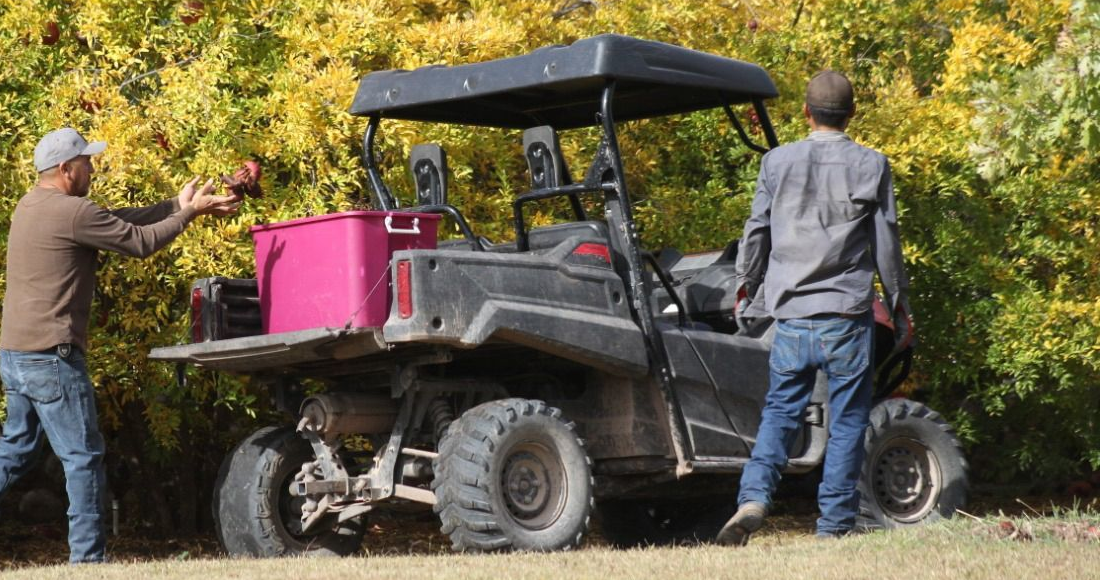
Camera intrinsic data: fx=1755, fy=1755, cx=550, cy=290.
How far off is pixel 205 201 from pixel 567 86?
5.71 feet

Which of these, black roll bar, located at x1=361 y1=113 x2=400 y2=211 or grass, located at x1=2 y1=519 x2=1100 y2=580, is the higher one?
black roll bar, located at x1=361 y1=113 x2=400 y2=211

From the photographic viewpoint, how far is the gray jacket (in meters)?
6.98

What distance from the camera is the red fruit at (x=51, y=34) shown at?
9211mm

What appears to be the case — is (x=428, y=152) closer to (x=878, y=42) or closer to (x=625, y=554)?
(x=625, y=554)

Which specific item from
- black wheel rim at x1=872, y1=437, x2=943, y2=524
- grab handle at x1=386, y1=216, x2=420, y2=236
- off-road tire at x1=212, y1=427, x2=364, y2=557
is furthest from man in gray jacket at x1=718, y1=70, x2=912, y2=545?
off-road tire at x1=212, y1=427, x2=364, y2=557

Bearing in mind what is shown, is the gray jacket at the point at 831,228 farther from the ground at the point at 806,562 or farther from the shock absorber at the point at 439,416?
the shock absorber at the point at 439,416

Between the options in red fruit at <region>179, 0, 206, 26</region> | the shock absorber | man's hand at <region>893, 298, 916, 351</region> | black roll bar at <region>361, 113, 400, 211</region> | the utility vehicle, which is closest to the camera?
the utility vehicle

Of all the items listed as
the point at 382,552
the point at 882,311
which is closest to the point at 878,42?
the point at 882,311

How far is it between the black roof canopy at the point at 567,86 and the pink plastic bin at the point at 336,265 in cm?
93

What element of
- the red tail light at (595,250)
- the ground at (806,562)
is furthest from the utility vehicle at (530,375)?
the ground at (806,562)

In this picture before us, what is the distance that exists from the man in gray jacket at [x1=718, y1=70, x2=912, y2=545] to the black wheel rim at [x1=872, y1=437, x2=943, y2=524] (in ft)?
5.15

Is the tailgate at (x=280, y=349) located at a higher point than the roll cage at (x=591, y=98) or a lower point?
lower

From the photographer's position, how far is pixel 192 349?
740cm

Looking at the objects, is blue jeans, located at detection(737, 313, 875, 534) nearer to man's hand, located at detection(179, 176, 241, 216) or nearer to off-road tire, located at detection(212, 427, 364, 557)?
off-road tire, located at detection(212, 427, 364, 557)
